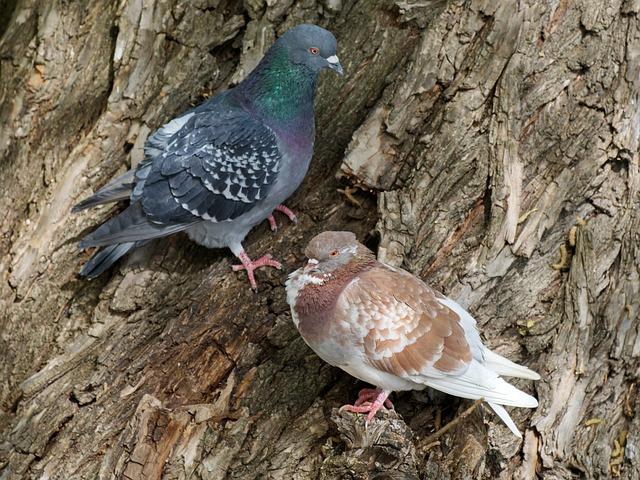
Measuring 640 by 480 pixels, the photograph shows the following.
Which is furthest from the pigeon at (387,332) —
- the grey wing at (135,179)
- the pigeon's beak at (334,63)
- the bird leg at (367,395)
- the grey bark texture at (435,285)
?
the grey wing at (135,179)

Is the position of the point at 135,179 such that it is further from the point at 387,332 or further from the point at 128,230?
the point at 387,332

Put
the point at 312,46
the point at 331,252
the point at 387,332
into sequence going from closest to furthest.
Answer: the point at 387,332 → the point at 331,252 → the point at 312,46

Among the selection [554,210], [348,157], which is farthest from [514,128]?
[348,157]

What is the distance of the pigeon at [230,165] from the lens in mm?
5855

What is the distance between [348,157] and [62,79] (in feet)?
8.64

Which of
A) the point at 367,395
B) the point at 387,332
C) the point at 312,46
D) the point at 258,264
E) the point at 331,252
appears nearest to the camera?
the point at 387,332

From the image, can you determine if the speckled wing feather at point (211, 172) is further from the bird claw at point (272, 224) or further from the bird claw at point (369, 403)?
the bird claw at point (369, 403)

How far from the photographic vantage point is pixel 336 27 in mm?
6406

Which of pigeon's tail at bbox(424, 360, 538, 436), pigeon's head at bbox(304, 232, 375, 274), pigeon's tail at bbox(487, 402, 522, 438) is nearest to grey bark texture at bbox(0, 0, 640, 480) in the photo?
pigeon's tail at bbox(487, 402, 522, 438)

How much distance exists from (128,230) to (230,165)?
88 centimetres

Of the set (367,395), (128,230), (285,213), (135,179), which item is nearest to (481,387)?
(367,395)

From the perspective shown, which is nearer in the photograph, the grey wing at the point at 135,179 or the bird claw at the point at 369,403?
the bird claw at the point at 369,403

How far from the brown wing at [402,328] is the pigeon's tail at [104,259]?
2.12 metres

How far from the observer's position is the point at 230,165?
19.5ft
